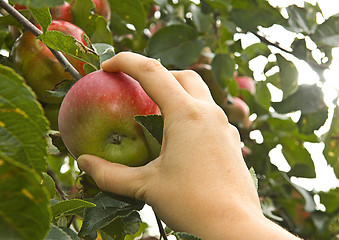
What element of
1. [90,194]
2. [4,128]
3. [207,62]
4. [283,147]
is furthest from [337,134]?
[4,128]

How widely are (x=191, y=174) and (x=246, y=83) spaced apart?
4.19 feet

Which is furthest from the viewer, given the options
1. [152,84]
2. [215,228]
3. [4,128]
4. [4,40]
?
[4,40]

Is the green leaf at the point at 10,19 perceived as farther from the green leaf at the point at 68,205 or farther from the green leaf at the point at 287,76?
the green leaf at the point at 287,76

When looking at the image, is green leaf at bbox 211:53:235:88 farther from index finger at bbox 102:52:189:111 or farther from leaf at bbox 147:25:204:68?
index finger at bbox 102:52:189:111

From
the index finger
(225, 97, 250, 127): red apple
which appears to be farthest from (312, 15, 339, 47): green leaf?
→ the index finger

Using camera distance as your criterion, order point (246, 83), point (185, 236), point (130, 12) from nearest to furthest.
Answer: point (185, 236)
point (130, 12)
point (246, 83)

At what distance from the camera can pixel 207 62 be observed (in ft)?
5.18

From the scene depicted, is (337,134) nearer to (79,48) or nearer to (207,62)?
(207,62)

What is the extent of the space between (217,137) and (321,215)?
3.81ft

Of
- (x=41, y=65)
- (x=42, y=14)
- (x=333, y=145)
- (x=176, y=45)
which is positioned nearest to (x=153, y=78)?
(x=42, y=14)

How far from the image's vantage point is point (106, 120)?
0.68m

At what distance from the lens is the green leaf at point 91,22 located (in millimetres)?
917

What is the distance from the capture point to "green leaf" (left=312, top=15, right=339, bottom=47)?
119cm

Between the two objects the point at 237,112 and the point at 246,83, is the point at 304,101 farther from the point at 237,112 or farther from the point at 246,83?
the point at 246,83
